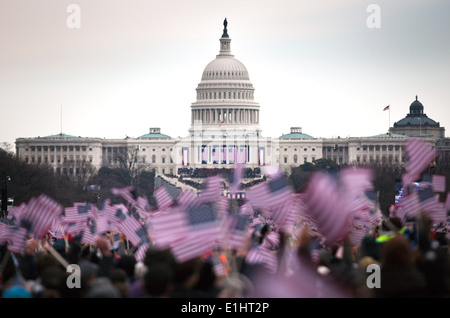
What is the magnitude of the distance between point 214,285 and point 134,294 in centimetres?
102

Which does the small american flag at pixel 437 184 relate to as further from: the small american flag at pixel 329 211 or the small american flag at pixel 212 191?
the small american flag at pixel 329 211

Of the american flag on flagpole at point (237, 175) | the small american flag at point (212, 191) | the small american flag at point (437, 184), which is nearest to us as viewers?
the small american flag at point (212, 191)

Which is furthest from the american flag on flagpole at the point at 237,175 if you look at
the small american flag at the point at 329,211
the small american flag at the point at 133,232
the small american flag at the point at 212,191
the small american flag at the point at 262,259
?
the small american flag at the point at 329,211

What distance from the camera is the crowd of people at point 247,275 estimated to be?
1653 centimetres

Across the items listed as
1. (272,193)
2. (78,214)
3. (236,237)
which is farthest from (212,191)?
(78,214)

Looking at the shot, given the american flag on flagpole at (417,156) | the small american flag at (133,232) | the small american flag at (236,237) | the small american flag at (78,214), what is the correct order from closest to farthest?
the small american flag at (236,237) → the american flag on flagpole at (417,156) → the small american flag at (133,232) → the small american flag at (78,214)

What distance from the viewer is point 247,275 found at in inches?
776

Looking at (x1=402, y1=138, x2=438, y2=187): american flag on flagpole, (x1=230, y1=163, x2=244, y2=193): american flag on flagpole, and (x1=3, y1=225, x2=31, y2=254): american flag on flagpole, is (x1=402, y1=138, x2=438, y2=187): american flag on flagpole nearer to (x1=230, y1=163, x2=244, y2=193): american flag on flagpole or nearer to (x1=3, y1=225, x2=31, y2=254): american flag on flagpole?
(x1=230, y1=163, x2=244, y2=193): american flag on flagpole

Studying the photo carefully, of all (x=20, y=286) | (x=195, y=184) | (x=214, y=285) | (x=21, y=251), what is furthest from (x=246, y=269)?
(x=195, y=184)

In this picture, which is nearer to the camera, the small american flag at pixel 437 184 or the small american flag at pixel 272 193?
the small american flag at pixel 272 193

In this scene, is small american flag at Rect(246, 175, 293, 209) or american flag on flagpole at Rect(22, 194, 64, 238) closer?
small american flag at Rect(246, 175, 293, 209)

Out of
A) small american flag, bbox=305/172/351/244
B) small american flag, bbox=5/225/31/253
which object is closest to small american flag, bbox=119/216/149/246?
small american flag, bbox=5/225/31/253

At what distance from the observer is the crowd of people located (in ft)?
54.2
